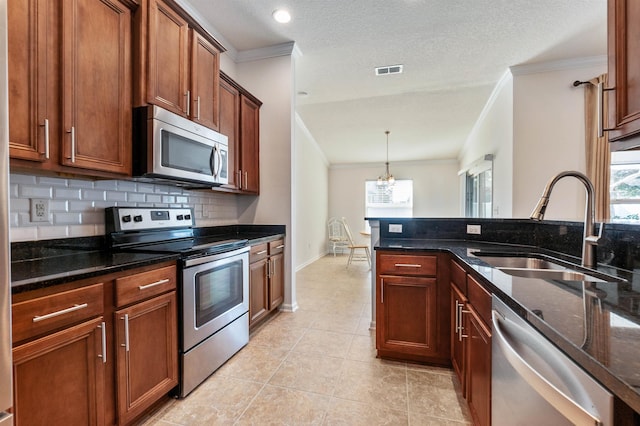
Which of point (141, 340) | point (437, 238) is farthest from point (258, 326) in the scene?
point (437, 238)

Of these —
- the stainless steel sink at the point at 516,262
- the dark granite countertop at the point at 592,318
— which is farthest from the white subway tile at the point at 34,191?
the stainless steel sink at the point at 516,262

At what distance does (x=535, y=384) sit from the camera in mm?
721

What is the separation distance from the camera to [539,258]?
1.83 metres

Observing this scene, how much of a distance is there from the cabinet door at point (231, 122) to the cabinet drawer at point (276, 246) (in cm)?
68

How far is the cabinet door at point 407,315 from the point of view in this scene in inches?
79.4

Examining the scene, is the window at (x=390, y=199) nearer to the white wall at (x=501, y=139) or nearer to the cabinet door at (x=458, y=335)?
the white wall at (x=501, y=139)

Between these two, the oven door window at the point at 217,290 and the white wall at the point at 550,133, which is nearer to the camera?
the oven door window at the point at 217,290

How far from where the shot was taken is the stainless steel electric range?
1.73 meters

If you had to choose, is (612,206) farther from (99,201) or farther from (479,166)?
(99,201)

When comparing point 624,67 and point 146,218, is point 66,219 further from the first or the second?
point 624,67

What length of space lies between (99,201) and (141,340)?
955 mm

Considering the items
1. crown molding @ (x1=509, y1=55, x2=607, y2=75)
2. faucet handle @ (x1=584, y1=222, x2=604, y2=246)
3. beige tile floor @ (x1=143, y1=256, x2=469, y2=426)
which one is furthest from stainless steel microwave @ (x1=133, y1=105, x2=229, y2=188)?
crown molding @ (x1=509, y1=55, x2=607, y2=75)

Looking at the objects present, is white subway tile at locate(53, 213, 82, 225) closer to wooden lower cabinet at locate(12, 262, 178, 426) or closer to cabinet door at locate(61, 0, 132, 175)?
cabinet door at locate(61, 0, 132, 175)

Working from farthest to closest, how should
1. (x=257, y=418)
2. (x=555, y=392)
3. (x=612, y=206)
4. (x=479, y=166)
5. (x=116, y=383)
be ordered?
(x=479, y=166) < (x=612, y=206) < (x=257, y=418) < (x=116, y=383) < (x=555, y=392)
